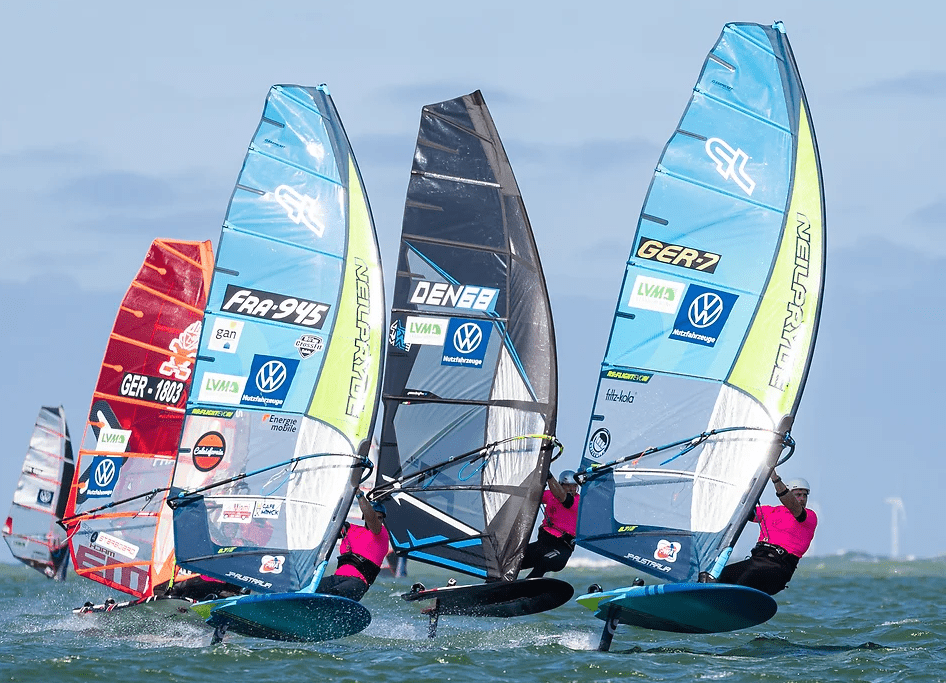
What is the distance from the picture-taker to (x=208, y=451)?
50.9 ft

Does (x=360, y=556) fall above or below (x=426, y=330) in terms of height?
below

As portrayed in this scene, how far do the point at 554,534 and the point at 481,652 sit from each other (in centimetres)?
190

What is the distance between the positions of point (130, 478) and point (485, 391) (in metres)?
7.47

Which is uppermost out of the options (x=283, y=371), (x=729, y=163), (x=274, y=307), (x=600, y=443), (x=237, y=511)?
(x=729, y=163)

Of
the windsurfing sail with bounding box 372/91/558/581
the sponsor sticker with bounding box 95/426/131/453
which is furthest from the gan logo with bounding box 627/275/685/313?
the sponsor sticker with bounding box 95/426/131/453

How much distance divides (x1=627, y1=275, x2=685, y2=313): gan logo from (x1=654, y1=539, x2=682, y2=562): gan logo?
2.37 metres

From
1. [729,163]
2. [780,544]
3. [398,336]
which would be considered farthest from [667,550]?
[729,163]

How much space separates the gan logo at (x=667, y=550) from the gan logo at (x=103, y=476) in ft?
31.3

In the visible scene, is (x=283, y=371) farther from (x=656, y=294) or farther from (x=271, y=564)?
(x=656, y=294)

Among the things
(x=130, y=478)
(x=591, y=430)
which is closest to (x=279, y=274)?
(x=591, y=430)

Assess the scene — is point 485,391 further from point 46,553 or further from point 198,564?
point 46,553

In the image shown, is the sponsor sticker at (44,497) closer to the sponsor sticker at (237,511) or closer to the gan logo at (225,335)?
the sponsor sticker at (237,511)

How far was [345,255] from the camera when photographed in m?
16.3

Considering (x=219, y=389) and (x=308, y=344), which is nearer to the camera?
(x=219, y=389)
